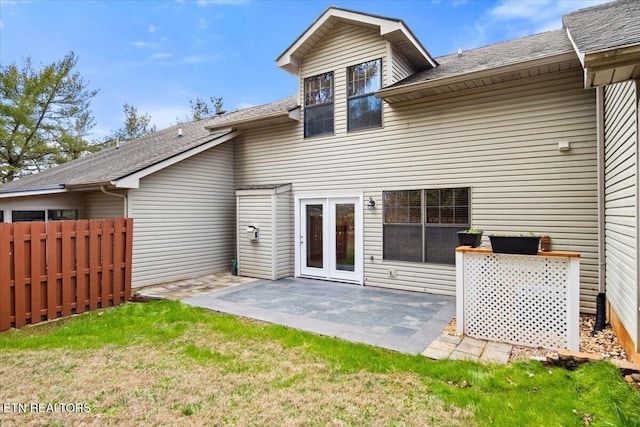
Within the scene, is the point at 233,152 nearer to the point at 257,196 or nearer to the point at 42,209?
the point at 257,196

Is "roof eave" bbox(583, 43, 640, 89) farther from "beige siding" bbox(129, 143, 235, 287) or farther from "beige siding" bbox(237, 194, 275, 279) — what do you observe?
"beige siding" bbox(129, 143, 235, 287)

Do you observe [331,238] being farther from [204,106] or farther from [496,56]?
[204,106]

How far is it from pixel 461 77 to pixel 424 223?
9.01ft

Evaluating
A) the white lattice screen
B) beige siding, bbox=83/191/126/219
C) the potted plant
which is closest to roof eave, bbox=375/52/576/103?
the potted plant

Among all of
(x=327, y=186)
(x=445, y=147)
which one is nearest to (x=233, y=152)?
(x=327, y=186)

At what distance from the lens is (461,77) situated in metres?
5.82

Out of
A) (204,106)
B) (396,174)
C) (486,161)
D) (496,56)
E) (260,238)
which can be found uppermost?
(204,106)

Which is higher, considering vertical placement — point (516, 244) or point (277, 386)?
point (516, 244)

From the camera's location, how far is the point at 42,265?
5289 millimetres

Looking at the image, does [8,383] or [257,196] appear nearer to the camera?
[8,383]

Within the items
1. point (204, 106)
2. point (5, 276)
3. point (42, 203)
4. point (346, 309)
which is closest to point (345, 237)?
point (346, 309)

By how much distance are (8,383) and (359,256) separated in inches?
231

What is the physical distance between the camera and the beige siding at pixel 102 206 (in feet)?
26.7

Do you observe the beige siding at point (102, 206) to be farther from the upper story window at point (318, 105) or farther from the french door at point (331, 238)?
the upper story window at point (318, 105)
